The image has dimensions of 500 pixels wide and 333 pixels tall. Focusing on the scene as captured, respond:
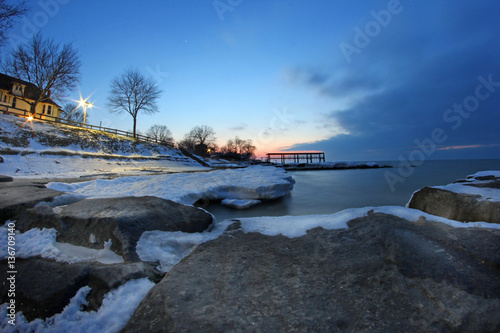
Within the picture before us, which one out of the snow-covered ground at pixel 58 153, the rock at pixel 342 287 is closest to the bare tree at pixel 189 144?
the snow-covered ground at pixel 58 153

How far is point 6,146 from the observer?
43.1 feet

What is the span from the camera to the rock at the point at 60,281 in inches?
65.7

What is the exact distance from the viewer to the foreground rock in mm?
2943

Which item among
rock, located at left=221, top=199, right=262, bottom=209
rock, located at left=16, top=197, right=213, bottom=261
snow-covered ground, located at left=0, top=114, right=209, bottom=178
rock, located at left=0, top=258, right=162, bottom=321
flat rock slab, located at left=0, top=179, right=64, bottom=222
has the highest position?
snow-covered ground, located at left=0, top=114, right=209, bottom=178

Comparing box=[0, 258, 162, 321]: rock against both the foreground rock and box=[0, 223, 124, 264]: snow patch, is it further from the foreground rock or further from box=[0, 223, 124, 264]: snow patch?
the foreground rock

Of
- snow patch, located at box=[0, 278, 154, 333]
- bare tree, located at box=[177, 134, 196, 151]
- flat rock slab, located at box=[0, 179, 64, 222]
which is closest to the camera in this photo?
snow patch, located at box=[0, 278, 154, 333]

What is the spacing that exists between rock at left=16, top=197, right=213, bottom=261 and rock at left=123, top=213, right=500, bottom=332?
0.88 m

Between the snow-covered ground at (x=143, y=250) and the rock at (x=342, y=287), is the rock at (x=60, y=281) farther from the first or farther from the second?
the rock at (x=342, y=287)

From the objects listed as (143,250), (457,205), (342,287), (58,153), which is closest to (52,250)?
(143,250)

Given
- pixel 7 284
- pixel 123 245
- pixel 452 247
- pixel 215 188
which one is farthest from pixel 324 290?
A: pixel 215 188

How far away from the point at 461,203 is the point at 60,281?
5.18 meters

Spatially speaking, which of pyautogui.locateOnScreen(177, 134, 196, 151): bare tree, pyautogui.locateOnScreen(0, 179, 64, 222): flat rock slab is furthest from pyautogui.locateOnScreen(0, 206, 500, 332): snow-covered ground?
pyautogui.locateOnScreen(177, 134, 196, 151): bare tree

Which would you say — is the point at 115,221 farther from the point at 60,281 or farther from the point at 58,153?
the point at 58,153

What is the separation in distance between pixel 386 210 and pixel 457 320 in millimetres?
2108
